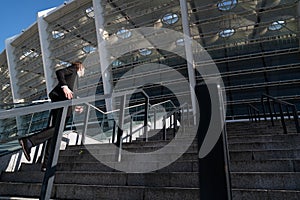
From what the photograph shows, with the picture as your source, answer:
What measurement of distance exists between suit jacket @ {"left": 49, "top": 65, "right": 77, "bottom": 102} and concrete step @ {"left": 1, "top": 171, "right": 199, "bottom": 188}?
3.03ft

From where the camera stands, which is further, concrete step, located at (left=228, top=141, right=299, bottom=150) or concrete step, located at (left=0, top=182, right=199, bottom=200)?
concrete step, located at (left=228, top=141, right=299, bottom=150)

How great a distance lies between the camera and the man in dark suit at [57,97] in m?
2.75

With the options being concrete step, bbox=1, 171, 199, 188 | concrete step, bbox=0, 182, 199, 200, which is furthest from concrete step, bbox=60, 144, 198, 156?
concrete step, bbox=0, 182, 199, 200

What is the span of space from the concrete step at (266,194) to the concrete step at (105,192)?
319mm

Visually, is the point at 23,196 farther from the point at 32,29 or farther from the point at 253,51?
the point at 32,29

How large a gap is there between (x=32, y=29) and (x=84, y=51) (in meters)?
5.50

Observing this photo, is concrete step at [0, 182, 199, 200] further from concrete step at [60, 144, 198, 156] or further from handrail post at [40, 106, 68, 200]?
concrete step at [60, 144, 198, 156]

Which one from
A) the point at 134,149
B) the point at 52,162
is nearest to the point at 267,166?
the point at 134,149

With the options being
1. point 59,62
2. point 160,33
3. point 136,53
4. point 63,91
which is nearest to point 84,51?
point 59,62

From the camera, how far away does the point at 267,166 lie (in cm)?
238

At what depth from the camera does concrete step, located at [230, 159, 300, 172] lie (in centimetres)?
229

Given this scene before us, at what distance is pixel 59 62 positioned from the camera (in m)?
24.0

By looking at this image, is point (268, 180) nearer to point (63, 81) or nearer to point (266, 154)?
point (266, 154)

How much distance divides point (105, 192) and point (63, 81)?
4.98 ft
